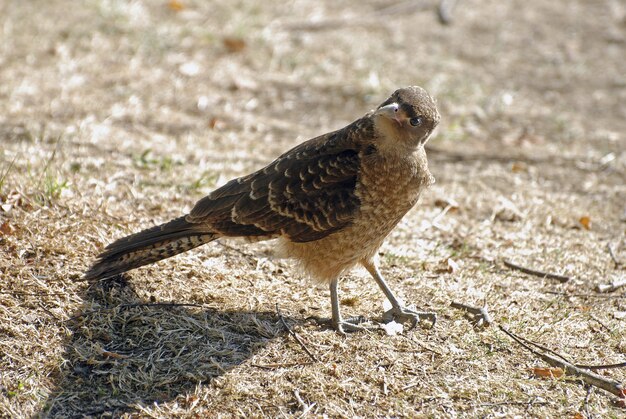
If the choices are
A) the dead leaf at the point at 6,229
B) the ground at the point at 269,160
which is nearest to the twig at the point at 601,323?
the ground at the point at 269,160

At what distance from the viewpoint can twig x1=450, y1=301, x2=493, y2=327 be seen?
4730 mm

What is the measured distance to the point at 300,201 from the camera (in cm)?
463

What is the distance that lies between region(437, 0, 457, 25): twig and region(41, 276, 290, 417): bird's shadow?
283 inches

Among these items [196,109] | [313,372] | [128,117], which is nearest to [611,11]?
[196,109]

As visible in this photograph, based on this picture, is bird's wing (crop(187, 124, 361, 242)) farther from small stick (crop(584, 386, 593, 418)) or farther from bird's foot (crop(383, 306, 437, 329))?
small stick (crop(584, 386, 593, 418))

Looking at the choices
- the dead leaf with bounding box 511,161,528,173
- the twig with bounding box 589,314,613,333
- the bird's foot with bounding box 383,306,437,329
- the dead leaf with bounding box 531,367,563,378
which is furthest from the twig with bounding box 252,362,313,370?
the dead leaf with bounding box 511,161,528,173

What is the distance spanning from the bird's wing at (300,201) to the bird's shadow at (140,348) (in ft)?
1.82

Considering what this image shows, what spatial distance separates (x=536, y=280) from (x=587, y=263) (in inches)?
22.4

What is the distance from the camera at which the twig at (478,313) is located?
4730 millimetres

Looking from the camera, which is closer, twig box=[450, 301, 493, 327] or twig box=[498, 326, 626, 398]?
twig box=[498, 326, 626, 398]

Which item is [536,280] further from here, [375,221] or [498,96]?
[498,96]

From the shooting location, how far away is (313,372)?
4199 mm

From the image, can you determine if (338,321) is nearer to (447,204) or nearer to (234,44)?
(447,204)

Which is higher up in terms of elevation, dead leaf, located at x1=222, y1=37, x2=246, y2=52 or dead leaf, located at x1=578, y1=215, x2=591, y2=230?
dead leaf, located at x1=222, y1=37, x2=246, y2=52
